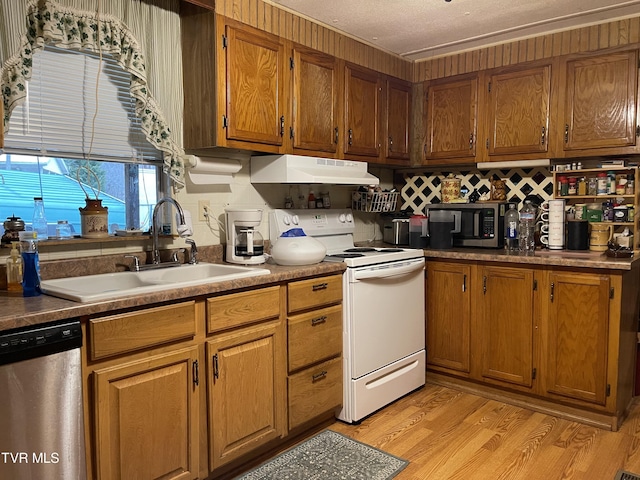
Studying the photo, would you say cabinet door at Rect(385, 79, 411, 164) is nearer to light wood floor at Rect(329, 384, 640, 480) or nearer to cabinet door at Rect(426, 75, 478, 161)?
cabinet door at Rect(426, 75, 478, 161)

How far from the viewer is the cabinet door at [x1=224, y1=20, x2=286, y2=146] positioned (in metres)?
2.54

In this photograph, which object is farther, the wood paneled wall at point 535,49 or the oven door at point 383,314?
the wood paneled wall at point 535,49

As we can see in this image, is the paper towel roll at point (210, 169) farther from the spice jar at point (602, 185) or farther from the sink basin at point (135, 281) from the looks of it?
the spice jar at point (602, 185)

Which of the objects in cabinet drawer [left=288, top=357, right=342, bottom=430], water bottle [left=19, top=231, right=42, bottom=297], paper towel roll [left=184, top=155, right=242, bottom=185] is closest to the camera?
water bottle [left=19, top=231, right=42, bottom=297]

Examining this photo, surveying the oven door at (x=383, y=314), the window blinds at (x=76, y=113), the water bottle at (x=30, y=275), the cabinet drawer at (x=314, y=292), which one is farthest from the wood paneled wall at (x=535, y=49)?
the water bottle at (x=30, y=275)

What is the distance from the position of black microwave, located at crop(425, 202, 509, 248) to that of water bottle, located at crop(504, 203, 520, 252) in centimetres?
4

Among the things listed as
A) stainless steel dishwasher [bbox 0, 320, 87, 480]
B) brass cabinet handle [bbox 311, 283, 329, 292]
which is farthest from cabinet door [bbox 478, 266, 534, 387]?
stainless steel dishwasher [bbox 0, 320, 87, 480]

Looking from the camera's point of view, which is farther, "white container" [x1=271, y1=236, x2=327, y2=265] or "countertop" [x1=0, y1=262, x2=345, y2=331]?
"white container" [x1=271, y1=236, x2=327, y2=265]

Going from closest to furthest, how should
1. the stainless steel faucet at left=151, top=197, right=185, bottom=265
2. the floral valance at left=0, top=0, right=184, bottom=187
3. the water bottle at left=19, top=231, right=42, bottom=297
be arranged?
the water bottle at left=19, top=231, right=42, bottom=297
the floral valance at left=0, top=0, right=184, bottom=187
the stainless steel faucet at left=151, top=197, right=185, bottom=265

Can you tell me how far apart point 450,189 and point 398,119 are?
2.15 ft

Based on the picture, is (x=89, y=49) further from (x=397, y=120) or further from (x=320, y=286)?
(x=397, y=120)

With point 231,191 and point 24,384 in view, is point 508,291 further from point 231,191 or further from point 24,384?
point 24,384

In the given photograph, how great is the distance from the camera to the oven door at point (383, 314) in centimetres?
277

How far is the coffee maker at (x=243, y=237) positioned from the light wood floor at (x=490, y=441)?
3.44 ft
